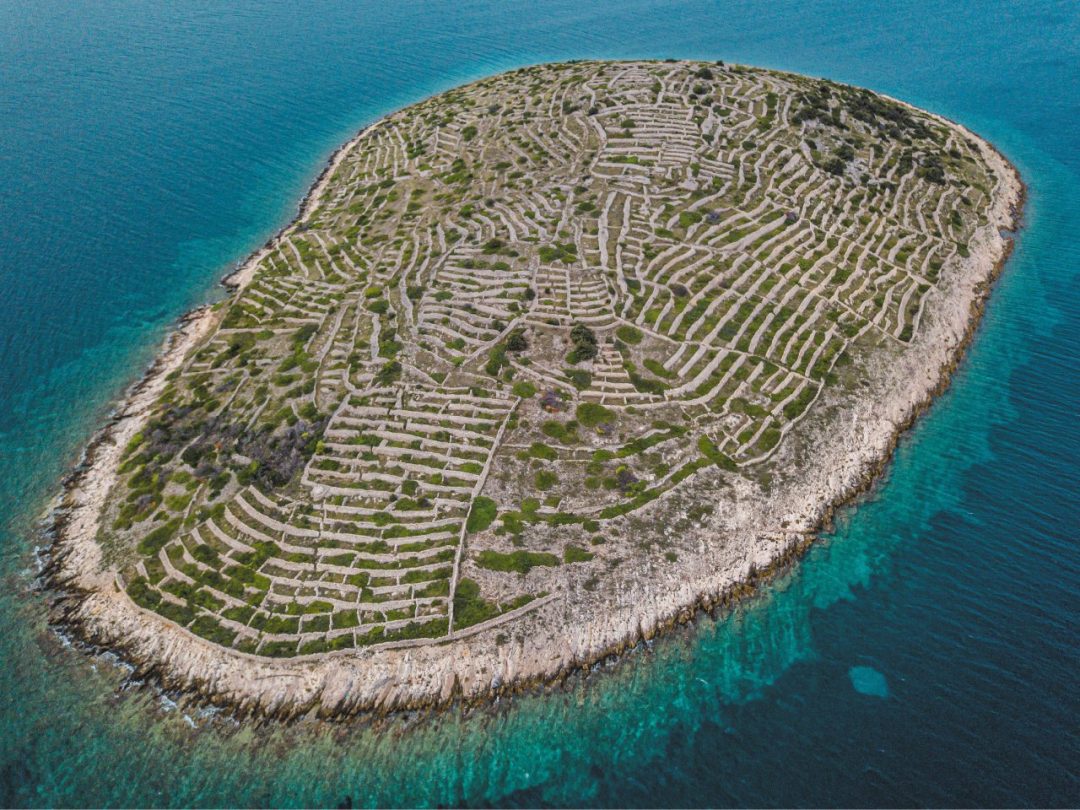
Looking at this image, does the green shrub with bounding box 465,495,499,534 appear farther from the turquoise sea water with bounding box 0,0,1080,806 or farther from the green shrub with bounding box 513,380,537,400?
the turquoise sea water with bounding box 0,0,1080,806

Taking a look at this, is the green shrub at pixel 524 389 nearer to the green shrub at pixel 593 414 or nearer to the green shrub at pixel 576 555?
the green shrub at pixel 593 414

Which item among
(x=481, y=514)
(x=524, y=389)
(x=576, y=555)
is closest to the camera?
(x=576, y=555)

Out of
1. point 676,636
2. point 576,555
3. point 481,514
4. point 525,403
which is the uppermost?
point 525,403

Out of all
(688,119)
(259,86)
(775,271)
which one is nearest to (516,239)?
(775,271)

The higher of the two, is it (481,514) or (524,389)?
(524,389)

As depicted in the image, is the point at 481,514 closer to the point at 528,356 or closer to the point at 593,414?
the point at 593,414

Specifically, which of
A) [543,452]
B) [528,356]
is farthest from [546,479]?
[528,356]

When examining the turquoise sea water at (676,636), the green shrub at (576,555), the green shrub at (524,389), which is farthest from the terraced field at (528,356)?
the turquoise sea water at (676,636)
